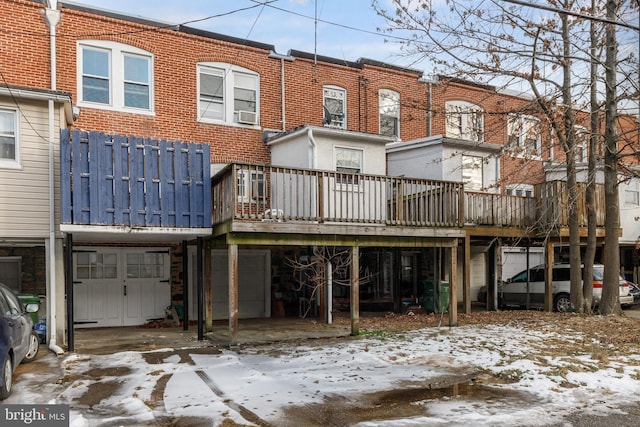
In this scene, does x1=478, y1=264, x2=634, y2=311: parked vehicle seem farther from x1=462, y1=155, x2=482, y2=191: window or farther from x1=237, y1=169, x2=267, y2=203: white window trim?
x1=237, y1=169, x2=267, y2=203: white window trim

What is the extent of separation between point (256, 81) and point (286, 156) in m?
2.53

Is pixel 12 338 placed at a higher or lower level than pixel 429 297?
higher

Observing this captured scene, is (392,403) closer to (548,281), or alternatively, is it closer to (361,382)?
(361,382)

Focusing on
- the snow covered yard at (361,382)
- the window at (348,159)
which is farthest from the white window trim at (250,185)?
the snow covered yard at (361,382)

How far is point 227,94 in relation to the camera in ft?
49.7

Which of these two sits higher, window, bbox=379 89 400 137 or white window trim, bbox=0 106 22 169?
window, bbox=379 89 400 137

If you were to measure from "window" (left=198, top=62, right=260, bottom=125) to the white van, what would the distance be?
34.1ft

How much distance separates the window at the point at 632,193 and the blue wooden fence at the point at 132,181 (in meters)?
18.3

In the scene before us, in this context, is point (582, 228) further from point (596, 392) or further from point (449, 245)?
point (596, 392)

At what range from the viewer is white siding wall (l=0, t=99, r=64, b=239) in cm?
1023

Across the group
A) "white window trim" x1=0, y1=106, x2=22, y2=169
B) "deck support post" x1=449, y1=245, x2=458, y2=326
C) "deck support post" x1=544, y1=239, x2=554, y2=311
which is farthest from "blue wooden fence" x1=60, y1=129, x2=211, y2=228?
"deck support post" x1=544, y1=239, x2=554, y2=311

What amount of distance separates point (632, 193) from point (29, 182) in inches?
861

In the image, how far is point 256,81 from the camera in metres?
15.7

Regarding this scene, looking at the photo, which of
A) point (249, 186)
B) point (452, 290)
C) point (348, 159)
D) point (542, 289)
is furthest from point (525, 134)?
point (249, 186)
